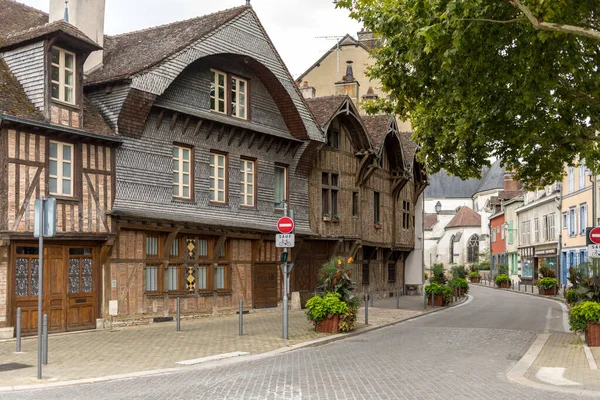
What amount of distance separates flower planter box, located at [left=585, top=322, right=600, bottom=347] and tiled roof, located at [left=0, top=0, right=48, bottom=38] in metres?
16.0

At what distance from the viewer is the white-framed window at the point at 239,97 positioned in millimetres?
22969

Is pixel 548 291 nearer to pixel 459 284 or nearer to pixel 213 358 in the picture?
pixel 459 284

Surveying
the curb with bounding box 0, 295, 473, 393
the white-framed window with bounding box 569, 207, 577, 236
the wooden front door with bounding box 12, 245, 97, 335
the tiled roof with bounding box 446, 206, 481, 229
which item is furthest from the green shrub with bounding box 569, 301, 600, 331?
the tiled roof with bounding box 446, 206, 481, 229

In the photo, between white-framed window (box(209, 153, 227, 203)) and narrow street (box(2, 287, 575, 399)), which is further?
white-framed window (box(209, 153, 227, 203))

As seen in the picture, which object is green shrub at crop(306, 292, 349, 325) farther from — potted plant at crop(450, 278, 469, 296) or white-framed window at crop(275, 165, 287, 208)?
potted plant at crop(450, 278, 469, 296)

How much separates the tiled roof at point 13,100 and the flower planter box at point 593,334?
516 inches

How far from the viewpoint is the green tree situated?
43.2ft

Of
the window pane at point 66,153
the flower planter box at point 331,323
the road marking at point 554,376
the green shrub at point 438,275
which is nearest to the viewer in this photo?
the road marking at point 554,376

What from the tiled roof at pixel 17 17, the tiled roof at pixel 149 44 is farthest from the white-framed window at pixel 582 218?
the tiled roof at pixel 17 17

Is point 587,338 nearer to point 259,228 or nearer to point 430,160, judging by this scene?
point 430,160

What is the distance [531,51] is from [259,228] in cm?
1114

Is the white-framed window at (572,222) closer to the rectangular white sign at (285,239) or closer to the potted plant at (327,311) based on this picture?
the potted plant at (327,311)

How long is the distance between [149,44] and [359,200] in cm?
1218

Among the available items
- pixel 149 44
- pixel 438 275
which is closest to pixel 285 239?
pixel 149 44
